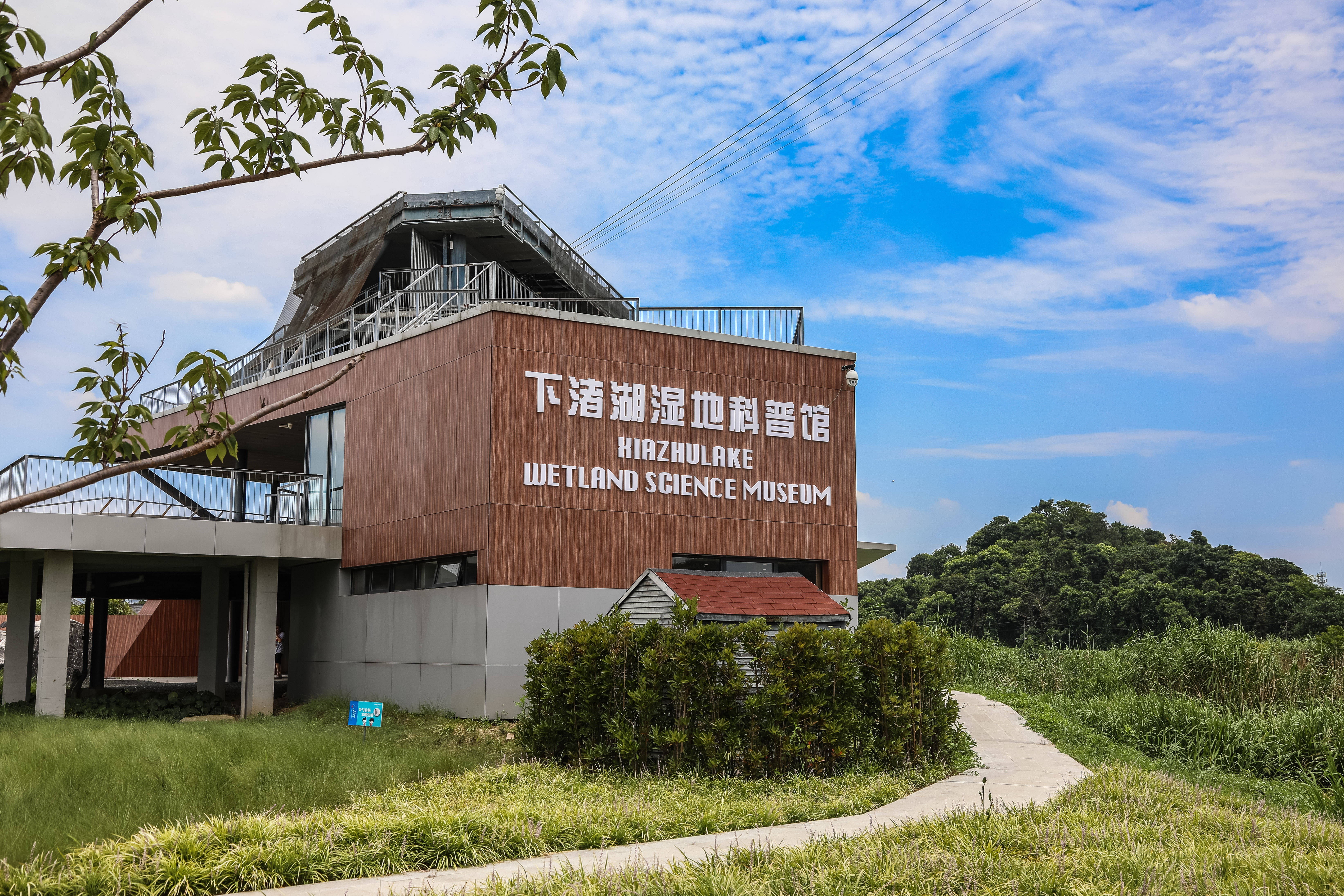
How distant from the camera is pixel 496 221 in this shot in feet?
98.3

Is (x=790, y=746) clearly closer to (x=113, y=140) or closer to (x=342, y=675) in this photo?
(x=113, y=140)

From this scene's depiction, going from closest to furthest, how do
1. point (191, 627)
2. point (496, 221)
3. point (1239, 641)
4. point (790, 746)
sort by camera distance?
1. point (790, 746)
2. point (1239, 641)
3. point (496, 221)
4. point (191, 627)

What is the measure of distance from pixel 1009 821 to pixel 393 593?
1493 centimetres

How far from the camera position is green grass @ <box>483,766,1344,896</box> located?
643cm

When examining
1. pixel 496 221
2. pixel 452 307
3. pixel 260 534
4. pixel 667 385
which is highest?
pixel 496 221

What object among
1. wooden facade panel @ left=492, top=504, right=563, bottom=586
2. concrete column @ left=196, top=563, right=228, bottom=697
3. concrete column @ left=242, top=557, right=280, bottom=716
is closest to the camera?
wooden facade panel @ left=492, top=504, right=563, bottom=586

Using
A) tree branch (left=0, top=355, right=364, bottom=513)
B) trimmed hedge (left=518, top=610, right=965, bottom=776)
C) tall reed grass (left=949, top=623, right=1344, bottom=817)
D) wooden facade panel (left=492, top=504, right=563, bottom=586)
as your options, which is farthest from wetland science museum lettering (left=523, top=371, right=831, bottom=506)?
tree branch (left=0, top=355, right=364, bottom=513)

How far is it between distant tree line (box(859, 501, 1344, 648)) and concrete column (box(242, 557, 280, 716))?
86.2ft

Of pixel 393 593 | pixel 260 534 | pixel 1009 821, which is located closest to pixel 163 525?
pixel 260 534

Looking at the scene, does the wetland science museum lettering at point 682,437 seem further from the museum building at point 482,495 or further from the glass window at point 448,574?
the glass window at point 448,574

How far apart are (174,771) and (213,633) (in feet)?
58.3

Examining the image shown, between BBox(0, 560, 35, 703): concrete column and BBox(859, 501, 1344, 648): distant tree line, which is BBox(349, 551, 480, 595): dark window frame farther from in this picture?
BBox(859, 501, 1344, 648): distant tree line

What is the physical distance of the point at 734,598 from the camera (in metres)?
17.8

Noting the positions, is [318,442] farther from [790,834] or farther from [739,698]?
[790,834]
